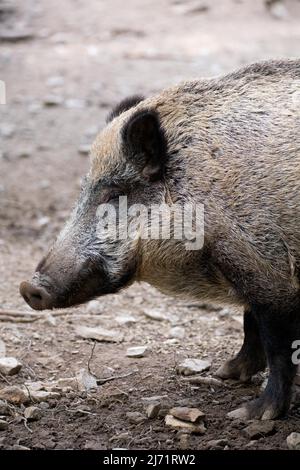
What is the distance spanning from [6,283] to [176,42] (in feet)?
28.4

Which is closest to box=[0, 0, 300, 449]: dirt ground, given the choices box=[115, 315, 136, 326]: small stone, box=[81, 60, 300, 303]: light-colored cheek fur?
box=[115, 315, 136, 326]: small stone

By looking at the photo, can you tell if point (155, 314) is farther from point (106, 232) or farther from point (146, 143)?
point (146, 143)

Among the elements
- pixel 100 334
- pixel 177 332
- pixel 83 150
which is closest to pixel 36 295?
pixel 100 334

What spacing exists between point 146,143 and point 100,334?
1.78 metres

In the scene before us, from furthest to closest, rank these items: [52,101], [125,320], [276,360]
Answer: [52,101] → [125,320] → [276,360]

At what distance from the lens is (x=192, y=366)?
18.4 ft

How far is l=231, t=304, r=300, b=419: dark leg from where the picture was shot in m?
4.66

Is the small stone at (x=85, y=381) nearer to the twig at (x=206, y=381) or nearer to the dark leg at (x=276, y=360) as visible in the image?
the twig at (x=206, y=381)

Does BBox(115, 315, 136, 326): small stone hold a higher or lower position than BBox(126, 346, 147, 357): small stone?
higher

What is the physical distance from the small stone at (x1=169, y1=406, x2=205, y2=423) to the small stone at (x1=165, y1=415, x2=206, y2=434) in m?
0.02

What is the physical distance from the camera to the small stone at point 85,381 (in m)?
5.34

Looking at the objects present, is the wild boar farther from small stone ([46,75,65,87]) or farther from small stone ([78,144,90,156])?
small stone ([46,75,65,87])
